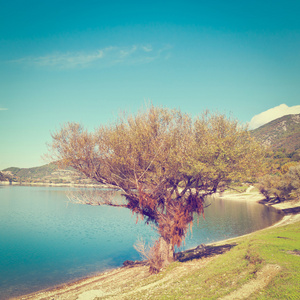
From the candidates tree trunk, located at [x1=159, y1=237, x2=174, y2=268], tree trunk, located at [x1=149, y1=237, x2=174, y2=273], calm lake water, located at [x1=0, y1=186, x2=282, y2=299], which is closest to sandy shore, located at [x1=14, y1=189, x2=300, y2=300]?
tree trunk, located at [x1=149, y1=237, x2=174, y2=273]

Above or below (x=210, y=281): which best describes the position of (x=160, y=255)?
below

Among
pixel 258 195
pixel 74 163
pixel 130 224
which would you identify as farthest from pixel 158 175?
pixel 258 195

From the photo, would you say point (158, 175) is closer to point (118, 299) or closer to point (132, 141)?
point (132, 141)

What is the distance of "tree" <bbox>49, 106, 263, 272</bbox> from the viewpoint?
57.1 feet

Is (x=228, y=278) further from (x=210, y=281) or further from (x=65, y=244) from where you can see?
(x=65, y=244)

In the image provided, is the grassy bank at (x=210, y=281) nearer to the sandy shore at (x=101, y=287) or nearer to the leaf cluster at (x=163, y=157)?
the sandy shore at (x=101, y=287)

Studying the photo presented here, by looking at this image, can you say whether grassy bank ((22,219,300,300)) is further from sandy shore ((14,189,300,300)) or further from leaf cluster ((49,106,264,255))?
leaf cluster ((49,106,264,255))

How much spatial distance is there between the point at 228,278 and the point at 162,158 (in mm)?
9037

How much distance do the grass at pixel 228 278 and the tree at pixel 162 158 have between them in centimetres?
300

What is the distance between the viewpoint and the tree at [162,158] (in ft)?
57.1

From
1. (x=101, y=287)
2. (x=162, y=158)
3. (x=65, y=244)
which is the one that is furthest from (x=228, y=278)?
(x=65, y=244)

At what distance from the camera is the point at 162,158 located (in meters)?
18.4

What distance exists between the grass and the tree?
300 centimetres

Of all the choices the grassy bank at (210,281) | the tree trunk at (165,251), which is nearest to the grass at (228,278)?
the grassy bank at (210,281)
